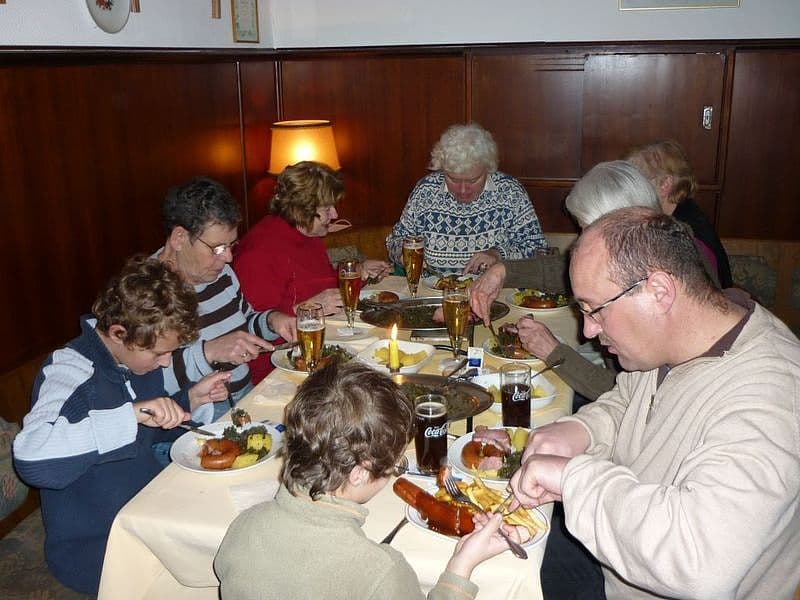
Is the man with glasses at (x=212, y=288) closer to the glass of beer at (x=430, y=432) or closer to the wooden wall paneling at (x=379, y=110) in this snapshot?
the glass of beer at (x=430, y=432)

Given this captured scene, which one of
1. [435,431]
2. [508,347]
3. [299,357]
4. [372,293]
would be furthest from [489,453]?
[372,293]

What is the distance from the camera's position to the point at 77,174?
3607 millimetres

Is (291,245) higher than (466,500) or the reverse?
higher

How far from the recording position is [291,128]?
208 inches

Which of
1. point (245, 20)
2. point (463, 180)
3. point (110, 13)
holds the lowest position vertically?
point (463, 180)

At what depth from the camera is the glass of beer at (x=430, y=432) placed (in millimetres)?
1859

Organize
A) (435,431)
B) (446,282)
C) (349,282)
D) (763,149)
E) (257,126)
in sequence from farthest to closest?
(257,126) → (763,149) → (446,282) → (349,282) → (435,431)

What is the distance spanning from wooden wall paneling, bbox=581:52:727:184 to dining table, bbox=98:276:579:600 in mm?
3909

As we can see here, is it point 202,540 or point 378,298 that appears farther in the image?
point 378,298

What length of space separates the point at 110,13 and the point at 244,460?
2.79 meters

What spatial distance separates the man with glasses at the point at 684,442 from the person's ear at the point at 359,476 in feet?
1.18

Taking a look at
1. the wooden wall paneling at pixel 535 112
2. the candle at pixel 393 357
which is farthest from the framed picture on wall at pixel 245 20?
the candle at pixel 393 357

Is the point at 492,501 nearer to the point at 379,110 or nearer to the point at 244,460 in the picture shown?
the point at 244,460

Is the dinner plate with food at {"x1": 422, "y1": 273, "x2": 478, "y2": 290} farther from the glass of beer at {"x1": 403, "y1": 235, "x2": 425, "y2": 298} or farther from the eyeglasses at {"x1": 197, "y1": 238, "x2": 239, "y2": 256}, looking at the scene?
the eyeglasses at {"x1": 197, "y1": 238, "x2": 239, "y2": 256}
